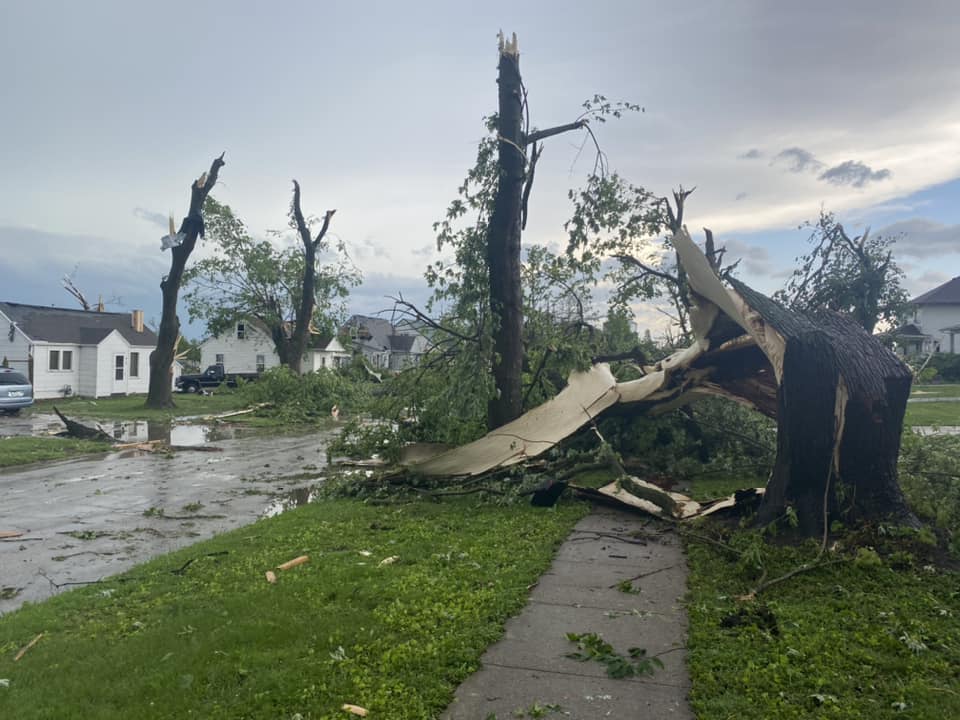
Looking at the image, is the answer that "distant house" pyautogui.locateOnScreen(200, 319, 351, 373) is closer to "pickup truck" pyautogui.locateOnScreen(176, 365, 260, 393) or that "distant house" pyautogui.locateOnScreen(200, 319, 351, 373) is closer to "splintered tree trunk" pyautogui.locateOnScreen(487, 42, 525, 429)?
"pickup truck" pyautogui.locateOnScreen(176, 365, 260, 393)

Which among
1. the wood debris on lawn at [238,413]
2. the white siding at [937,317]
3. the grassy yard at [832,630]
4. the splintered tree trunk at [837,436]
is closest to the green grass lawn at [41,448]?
the wood debris on lawn at [238,413]

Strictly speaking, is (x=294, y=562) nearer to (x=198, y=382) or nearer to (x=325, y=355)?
(x=198, y=382)

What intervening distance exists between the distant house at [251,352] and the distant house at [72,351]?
42.8 ft

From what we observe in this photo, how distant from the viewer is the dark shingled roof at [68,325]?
110 ft

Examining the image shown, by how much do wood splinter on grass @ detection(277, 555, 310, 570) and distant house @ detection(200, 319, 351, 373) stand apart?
45271 millimetres

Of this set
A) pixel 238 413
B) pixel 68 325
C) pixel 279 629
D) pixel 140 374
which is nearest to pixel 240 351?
pixel 140 374

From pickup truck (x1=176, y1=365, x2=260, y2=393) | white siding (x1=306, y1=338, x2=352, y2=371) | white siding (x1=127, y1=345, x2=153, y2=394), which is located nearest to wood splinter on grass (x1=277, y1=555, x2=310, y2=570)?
white siding (x1=127, y1=345, x2=153, y2=394)

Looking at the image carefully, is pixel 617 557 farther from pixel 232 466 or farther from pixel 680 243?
pixel 232 466

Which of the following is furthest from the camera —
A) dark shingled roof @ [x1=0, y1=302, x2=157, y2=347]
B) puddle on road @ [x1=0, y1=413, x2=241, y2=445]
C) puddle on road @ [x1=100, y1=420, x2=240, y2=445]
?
dark shingled roof @ [x1=0, y1=302, x2=157, y2=347]

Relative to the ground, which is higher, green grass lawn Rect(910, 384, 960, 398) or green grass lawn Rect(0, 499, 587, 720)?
green grass lawn Rect(910, 384, 960, 398)

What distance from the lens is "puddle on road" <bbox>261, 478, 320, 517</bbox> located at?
952 centimetres

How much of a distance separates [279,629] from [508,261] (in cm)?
752

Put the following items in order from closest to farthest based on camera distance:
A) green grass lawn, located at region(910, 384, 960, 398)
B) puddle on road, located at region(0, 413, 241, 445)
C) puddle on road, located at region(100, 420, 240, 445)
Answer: puddle on road, located at region(100, 420, 240, 445), puddle on road, located at region(0, 413, 241, 445), green grass lawn, located at region(910, 384, 960, 398)

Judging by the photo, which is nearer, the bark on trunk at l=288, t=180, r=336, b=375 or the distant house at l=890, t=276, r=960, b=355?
the bark on trunk at l=288, t=180, r=336, b=375
